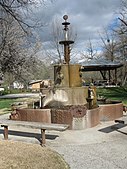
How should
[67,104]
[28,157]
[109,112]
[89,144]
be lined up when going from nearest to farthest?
[28,157], [89,144], [67,104], [109,112]

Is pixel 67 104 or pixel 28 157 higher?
pixel 67 104

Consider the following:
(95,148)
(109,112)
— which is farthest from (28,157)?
(109,112)

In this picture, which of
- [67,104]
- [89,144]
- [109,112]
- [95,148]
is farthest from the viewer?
[109,112]

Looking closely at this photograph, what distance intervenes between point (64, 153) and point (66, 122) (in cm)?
281

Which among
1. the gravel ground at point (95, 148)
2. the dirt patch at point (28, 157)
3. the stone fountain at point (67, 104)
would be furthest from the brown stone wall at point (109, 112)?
the dirt patch at point (28, 157)

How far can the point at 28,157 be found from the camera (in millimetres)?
5754

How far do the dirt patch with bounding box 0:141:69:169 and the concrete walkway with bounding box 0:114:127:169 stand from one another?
0.28 m

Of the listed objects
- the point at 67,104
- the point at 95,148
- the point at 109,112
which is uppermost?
the point at 67,104

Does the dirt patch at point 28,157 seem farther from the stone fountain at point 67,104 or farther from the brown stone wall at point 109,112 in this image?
the brown stone wall at point 109,112

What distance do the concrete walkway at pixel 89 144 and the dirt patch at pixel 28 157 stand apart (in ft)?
0.92

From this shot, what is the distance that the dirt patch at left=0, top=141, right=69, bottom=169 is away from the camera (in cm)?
524

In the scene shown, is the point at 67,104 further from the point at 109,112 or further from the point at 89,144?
the point at 89,144

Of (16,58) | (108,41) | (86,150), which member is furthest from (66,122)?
(108,41)

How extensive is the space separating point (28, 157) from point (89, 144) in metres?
1.96
